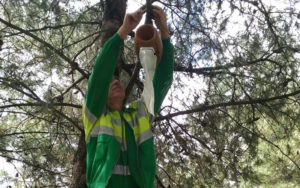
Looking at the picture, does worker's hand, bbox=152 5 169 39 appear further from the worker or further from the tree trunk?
the tree trunk

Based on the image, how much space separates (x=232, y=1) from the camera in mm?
2617

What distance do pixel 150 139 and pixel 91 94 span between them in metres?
0.35

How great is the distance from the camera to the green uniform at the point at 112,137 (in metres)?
1.66

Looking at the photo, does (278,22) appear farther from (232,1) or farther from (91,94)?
(91,94)

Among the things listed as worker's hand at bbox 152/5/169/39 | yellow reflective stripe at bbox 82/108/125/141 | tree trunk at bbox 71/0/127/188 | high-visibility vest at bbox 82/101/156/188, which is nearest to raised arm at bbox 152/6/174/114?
worker's hand at bbox 152/5/169/39

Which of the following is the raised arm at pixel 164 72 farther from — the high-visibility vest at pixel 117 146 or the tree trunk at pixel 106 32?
the tree trunk at pixel 106 32

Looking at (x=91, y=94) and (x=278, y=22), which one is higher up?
(x=278, y=22)

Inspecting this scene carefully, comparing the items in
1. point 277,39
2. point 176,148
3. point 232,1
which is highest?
point 232,1

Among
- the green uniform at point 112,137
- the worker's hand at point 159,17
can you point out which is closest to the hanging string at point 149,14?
the worker's hand at point 159,17

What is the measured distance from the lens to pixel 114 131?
174 cm

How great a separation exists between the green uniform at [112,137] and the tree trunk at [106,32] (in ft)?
Result: 2.28

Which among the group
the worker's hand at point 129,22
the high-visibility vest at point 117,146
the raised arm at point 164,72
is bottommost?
the high-visibility vest at point 117,146

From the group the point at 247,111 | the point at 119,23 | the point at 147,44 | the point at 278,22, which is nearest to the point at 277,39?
the point at 278,22

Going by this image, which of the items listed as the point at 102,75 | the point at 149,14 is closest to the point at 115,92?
the point at 102,75
